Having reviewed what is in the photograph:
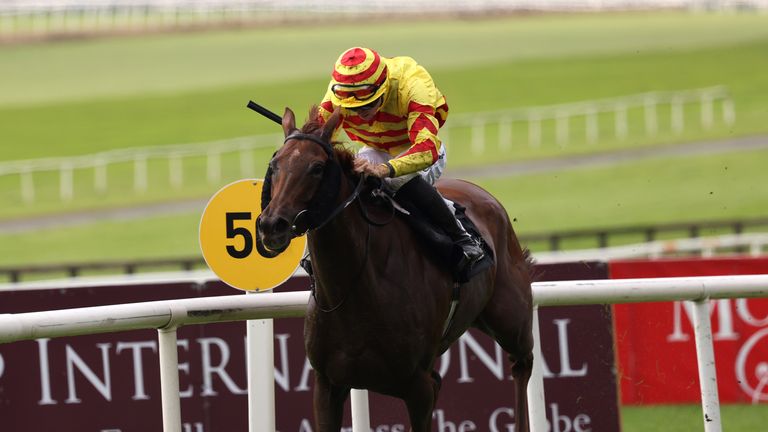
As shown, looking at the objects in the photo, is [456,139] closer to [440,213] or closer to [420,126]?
[440,213]

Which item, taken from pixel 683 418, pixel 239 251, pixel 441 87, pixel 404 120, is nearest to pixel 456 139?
pixel 441 87

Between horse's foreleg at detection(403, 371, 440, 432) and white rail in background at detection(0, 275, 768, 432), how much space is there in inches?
22.6

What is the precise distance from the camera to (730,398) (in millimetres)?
8414

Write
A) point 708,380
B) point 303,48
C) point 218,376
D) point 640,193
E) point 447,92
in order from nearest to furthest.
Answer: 1. point 708,380
2. point 218,376
3. point 640,193
4. point 447,92
5. point 303,48

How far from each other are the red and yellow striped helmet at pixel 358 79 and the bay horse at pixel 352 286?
213 mm

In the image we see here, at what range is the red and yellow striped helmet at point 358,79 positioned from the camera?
4.60 meters

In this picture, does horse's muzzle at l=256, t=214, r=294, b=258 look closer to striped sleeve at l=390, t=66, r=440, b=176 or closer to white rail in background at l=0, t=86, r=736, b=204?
striped sleeve at l=390, t=66, r=440, b=176

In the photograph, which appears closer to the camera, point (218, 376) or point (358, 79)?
point (358, 79)

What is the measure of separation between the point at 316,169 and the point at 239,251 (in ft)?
3.33

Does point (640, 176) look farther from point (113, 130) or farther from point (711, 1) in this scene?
point (711, 1)

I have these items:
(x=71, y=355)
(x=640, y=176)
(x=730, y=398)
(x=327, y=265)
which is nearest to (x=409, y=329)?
(x=327, y=265)

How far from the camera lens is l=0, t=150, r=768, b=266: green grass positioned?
1043 inches

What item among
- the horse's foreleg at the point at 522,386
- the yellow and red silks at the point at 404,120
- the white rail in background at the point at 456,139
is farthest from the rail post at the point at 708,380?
the white rail in background at the point at 456,139

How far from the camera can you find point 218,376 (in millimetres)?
7195
